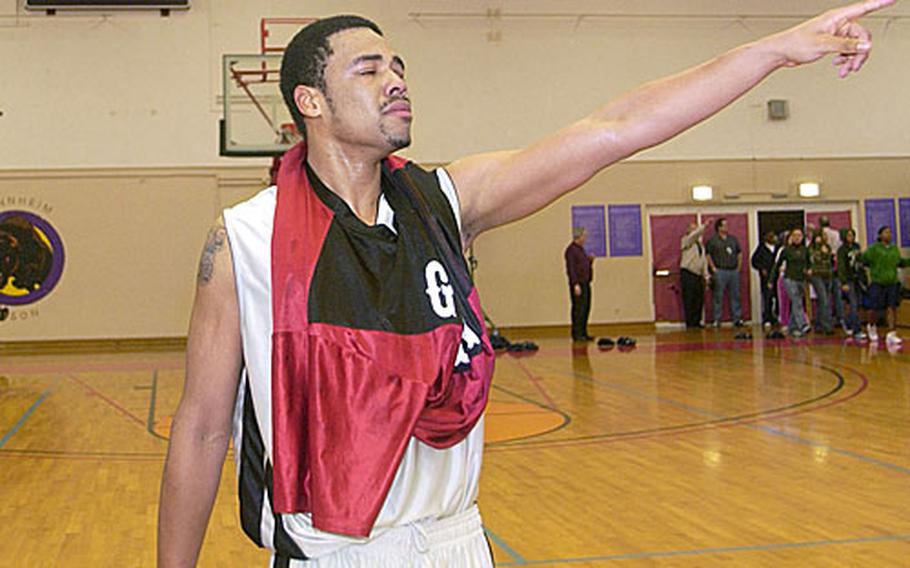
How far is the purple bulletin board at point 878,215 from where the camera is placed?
19531 millimetres

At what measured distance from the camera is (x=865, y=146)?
19.4m

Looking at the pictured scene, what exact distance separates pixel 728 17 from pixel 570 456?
13.8 meters

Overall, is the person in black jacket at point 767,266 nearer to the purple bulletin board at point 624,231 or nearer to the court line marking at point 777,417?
the purple bulletin board at point 624,231

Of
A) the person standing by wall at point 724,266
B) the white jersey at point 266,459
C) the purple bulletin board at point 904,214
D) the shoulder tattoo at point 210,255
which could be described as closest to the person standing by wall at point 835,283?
the person standing by wall at point 724,266

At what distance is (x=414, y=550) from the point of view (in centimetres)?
186

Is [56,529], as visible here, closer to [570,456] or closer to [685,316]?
[570,456]

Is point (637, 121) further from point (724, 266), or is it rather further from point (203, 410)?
point (724, 266)

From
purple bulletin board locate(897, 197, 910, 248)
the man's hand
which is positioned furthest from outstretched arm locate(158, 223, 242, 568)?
purple bulletin board locate(897, 197, 910, 248)

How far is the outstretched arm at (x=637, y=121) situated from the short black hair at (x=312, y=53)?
1.03ft

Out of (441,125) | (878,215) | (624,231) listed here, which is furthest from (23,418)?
(878,215)

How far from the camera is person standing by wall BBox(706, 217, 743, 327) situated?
18141 millimetres

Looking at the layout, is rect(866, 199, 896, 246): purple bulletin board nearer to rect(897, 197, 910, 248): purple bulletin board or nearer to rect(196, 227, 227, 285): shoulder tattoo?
rect(897, 197, 910, 248): purple bulletin board

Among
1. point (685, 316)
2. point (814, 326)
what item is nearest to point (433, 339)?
point (814, 326)

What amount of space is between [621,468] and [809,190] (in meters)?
13.9
